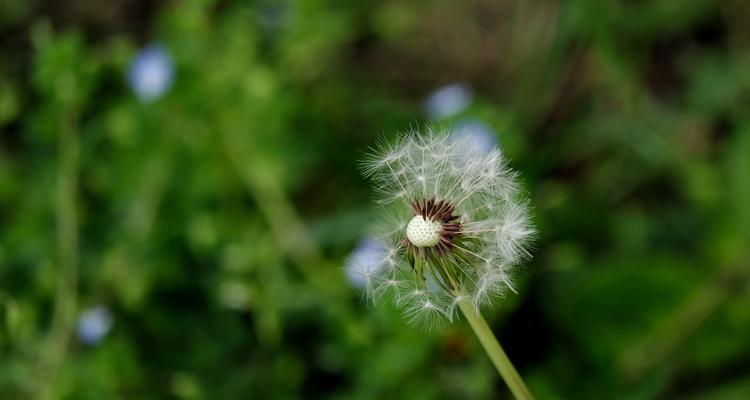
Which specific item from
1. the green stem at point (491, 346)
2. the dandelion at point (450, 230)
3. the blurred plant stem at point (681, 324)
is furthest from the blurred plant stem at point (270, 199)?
the green stem at point (491, 346)

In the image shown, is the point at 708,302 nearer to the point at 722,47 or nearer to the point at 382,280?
the point at 722,47

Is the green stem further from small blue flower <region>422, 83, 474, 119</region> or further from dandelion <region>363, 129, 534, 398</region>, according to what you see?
small blue flower <region>422, 83, 474, 119</region>

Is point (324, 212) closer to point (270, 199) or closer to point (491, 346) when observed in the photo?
point (270, 199)

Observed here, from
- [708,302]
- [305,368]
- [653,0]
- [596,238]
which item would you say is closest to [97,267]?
[305,368]

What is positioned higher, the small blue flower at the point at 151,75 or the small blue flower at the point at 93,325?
the small blue flower at the point at 151,75

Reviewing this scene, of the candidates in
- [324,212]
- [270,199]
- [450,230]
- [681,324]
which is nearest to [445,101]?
[324,212]

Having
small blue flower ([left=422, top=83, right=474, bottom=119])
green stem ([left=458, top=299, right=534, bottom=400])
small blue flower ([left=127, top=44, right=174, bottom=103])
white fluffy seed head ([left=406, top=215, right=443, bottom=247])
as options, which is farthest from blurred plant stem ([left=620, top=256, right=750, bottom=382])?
small blue flower ([left=127, top=44, right=174, bottom=103])

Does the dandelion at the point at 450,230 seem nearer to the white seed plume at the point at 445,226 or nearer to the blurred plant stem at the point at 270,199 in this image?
the white seed plume at the point at 445,226
